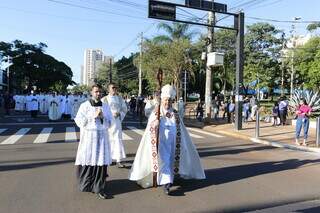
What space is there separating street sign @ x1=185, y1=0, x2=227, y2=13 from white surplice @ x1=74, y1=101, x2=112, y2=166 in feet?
45.5

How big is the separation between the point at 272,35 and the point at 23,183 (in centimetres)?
5043

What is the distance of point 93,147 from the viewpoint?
8.18 meters

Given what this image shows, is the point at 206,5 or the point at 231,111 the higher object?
the point at 206,5

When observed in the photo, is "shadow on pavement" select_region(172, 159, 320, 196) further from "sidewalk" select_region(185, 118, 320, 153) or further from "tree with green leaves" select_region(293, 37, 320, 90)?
"tree with green leaves" select_region(293, 37, 320, 90)

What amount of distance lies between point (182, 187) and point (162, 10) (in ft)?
44.2

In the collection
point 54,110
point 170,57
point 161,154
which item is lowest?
point 161,154

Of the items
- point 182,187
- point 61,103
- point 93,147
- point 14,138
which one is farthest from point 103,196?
point 61,103

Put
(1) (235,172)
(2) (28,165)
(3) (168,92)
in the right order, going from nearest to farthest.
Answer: (3) (168,92) → (1) (235,172) → (2) (28,165)

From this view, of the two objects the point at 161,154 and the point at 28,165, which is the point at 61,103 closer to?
the point at 28,165

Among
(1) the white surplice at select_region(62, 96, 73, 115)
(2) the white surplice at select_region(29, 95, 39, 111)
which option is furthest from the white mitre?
(2) the white surplice at select_region(29, 95, 39, 111)

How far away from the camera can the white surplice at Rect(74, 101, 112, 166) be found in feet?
26.6

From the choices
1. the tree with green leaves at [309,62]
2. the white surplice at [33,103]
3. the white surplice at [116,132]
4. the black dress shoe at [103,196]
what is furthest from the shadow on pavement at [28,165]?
the tree with green leaves at [309,62]

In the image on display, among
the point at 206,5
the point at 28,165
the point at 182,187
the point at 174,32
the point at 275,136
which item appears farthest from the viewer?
the point at 174,32

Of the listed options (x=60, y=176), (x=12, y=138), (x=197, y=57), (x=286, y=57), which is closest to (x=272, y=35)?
(x=286, y=57)
